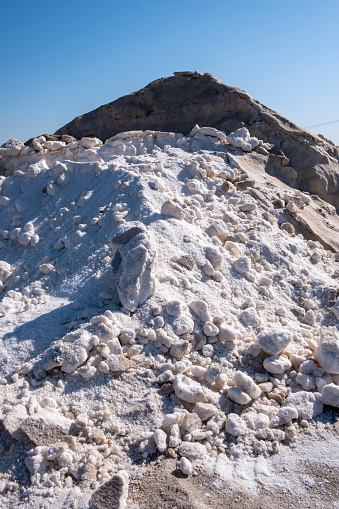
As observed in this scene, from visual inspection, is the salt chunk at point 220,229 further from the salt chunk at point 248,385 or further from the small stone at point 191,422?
the small stone at point 191,422

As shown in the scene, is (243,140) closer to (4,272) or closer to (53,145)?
(53,145)

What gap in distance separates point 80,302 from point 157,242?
94 centimetres

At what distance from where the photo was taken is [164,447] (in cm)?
249

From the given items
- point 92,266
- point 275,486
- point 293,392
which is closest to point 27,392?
point 92,266

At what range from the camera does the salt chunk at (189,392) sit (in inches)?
109

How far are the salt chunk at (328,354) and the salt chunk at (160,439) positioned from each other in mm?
1391

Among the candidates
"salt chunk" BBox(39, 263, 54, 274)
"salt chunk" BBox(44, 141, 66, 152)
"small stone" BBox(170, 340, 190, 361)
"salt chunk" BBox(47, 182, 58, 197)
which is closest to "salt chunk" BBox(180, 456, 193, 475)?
"small stone" BBox(170, 340, 190, 361)

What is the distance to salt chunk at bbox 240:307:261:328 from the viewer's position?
3.50 m

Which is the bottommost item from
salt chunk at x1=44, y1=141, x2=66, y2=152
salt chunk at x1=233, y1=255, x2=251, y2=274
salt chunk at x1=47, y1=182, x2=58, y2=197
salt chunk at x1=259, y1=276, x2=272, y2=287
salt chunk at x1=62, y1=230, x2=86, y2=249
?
salt chunk at x1=259, y1=276, x2=272, y2=287

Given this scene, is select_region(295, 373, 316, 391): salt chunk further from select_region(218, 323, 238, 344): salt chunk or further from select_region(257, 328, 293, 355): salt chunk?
select_region(218, 323, 238, 344): salt chunk

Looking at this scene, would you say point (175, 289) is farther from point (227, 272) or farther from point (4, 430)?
point (4, 430)

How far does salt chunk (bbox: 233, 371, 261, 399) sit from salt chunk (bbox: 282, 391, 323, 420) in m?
0.21

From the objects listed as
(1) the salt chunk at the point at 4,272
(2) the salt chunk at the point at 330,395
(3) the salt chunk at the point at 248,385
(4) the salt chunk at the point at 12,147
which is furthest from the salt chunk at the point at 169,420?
(4) the salt chunk at the point at 12,147

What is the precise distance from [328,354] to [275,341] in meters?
0.41
